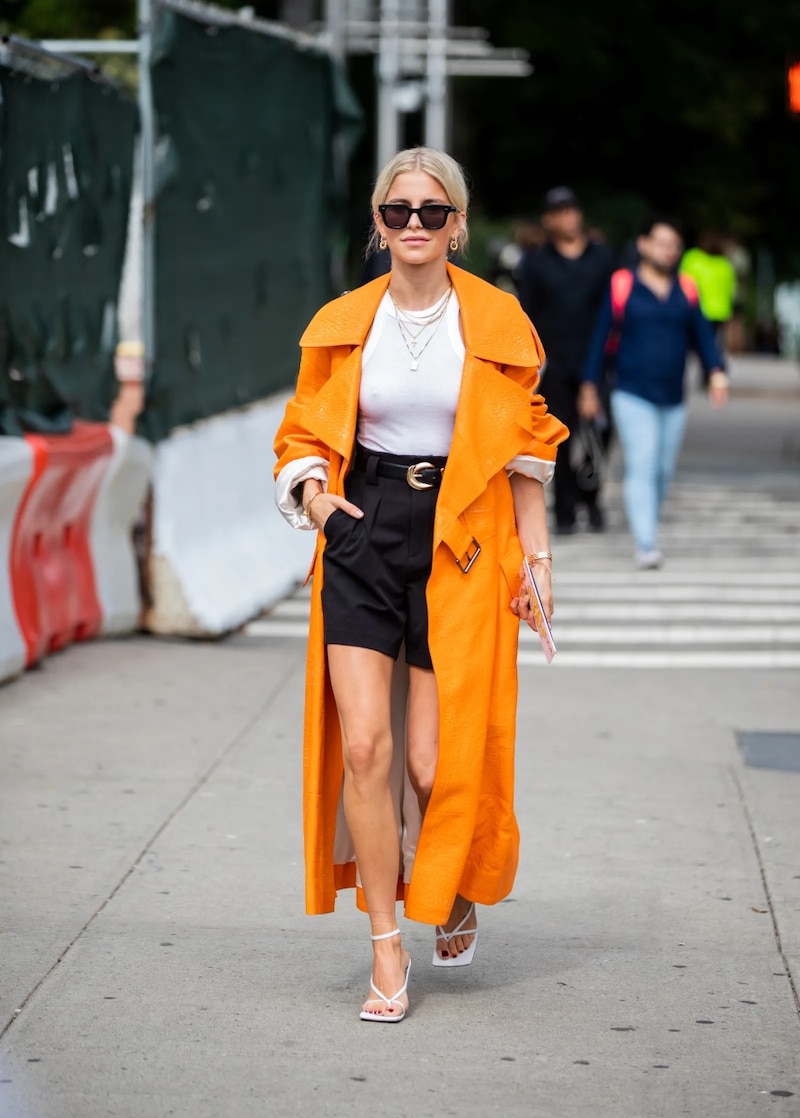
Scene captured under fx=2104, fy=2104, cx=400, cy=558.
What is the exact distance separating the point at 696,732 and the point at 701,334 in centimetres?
439

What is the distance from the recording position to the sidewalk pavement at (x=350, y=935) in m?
4.24

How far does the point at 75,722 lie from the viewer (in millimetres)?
7738

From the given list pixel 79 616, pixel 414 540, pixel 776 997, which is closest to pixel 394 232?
pixel 414 540

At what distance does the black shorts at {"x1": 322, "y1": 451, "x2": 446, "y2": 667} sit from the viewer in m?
4.66

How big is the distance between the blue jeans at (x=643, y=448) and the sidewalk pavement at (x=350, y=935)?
3.79 metres

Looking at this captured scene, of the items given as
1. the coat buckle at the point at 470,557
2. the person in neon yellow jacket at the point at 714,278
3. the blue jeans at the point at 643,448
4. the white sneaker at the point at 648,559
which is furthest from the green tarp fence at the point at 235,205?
the person in neon yellow jacket at the point at 714,278

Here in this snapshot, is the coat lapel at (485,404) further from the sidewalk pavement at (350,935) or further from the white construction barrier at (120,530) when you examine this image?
the white construction barrier at (120,530)

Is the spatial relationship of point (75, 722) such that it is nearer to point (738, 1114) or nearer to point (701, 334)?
point (738, 1114)

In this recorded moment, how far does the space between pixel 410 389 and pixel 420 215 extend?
0.38 metres

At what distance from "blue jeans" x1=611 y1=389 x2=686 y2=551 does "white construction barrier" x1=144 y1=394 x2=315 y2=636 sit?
1.89m

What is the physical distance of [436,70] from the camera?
74.2ft

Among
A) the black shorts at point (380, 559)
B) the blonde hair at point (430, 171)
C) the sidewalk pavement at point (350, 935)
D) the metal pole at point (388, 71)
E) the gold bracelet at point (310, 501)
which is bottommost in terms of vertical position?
the sidewalk pavement at point (350, 935)

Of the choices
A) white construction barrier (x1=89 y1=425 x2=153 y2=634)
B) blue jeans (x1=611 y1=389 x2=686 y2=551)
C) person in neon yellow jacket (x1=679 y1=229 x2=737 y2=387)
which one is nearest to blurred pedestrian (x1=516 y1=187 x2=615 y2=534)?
blue jeans (x1=611 y1=389 x2=686 y2=551)

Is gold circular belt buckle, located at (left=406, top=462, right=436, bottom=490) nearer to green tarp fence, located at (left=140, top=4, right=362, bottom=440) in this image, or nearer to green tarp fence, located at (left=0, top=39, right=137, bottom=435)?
green tarp fence, located at (left=0, top=39, right=137, bottom=435)
